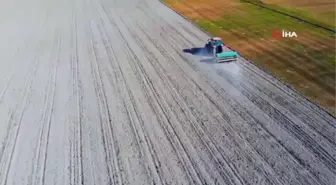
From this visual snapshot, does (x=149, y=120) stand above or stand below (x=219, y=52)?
below

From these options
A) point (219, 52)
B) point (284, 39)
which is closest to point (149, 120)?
point (219, 52)

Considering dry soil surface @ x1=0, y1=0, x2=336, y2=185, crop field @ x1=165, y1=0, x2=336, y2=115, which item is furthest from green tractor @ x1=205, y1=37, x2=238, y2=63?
crop field @ x1=165, y1=0, x2=336, y2=115

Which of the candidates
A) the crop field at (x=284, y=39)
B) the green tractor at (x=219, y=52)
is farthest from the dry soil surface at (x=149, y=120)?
the crop field at (x=284, y=39)

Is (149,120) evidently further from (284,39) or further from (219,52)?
(284,39)

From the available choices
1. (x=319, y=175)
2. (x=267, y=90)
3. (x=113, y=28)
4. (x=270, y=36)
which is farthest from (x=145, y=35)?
(x=319, y=175)

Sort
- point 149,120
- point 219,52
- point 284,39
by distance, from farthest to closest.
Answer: point 284,39 < point 219,52 < point 149,120
